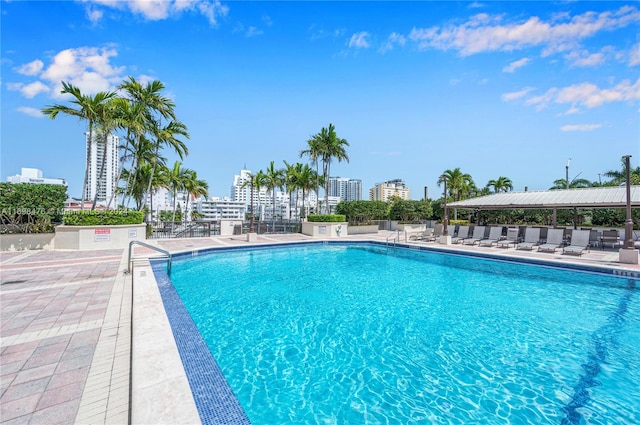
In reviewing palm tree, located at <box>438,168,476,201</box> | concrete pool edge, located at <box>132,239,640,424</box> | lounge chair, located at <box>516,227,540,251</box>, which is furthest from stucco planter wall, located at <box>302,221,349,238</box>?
palm tree, located at <box>438,168,476,201</box>

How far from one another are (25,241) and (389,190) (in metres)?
152

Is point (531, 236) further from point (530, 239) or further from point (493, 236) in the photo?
point (493, 236)

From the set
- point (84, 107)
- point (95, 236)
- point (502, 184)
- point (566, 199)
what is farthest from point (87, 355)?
point (502, 184)

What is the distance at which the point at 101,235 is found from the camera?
1348 centimetres

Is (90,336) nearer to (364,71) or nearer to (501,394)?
(501,394)

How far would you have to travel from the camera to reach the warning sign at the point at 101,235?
1332 cm

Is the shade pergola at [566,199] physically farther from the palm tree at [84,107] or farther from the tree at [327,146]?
the palm tree at [84,107]

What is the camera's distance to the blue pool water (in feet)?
11.3

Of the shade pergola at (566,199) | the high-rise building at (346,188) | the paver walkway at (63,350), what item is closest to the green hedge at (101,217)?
the paver walkway at (63,350)

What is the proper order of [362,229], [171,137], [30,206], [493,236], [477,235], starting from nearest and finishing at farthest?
[30,206] < [493,236] < [477,235] < [171,137] < [362,229]

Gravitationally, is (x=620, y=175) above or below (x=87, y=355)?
above

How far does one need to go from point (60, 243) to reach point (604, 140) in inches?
1085

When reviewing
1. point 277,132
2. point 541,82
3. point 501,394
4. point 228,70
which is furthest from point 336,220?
point 501,394

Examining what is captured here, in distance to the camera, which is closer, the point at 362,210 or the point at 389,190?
the point at 362,210
